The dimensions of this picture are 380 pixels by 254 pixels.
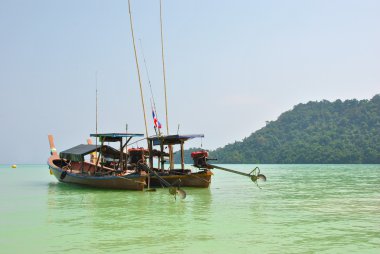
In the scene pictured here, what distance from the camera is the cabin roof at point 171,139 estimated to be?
2313 cm

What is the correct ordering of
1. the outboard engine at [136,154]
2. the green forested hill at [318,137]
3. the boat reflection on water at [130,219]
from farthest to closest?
the green forested hill at [318,137] < the outboard engine at [136,154] < the boat reflection on water at [130,219]

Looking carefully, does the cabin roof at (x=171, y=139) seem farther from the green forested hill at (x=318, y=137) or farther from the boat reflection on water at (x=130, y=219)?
the green forested hill at (x=318, y=137)

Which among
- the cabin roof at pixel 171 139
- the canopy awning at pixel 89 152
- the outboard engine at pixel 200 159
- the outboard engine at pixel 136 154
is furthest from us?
the canopy awning at pixel 89 152

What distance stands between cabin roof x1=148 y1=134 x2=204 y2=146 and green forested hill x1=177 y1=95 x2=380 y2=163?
80431 millimetres

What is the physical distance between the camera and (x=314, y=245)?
9602 mm

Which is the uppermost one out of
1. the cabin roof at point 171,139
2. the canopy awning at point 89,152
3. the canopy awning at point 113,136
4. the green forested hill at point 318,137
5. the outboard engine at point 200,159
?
the green forested hill at point 318,137

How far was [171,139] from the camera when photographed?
23.9 m

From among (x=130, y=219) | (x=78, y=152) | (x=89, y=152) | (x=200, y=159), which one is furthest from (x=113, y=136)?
(x=130, y=219)

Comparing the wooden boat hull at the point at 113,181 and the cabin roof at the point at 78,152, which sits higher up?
the cabin roof at the point at 78,152

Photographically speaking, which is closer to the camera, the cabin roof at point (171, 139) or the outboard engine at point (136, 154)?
the cabin roof at point (171, 139)

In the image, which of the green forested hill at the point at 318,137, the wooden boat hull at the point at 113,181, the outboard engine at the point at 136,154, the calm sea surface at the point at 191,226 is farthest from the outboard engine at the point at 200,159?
the green forested hill at the point at 318,137

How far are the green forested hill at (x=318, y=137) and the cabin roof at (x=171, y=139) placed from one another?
8043 centimetres

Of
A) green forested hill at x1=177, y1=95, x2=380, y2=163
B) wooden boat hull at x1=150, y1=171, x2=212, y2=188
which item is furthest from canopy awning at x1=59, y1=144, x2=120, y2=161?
green forested hill at x1=177, y1=95, x2=380, y2=163

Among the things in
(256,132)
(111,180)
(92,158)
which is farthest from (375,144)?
(111,180)
